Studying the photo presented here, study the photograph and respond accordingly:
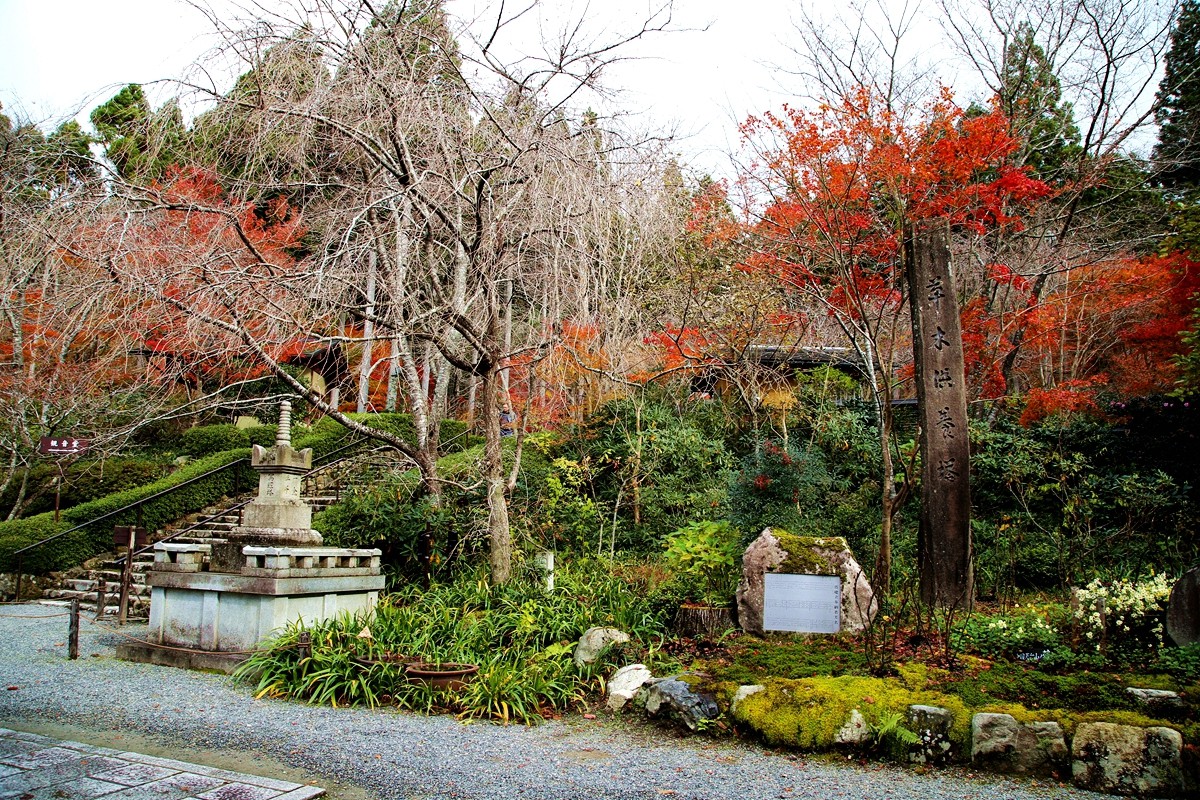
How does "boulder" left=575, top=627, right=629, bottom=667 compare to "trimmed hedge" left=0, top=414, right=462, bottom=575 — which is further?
"trimmed hedge" left=0, top=414, right=462, bottom=575

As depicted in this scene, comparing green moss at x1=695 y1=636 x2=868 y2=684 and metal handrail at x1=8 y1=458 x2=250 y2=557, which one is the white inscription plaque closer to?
green moss at x1=695 y1=636 x2=868 y2=684

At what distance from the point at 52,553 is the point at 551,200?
386 inches

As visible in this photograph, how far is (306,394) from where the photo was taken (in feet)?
24.8

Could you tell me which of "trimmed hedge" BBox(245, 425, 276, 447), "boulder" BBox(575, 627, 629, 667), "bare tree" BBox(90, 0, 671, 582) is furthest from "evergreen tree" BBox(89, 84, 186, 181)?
"trimmed hedge" BBox(245, 425, 276, 447)

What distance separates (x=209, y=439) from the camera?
1656cm

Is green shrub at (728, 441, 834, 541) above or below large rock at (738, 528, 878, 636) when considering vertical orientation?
above

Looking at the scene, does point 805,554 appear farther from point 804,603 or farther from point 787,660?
point 787,660

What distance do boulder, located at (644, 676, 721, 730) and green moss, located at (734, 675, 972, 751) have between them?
0.68 ft

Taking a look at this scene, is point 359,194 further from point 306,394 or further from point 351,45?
point 306,394

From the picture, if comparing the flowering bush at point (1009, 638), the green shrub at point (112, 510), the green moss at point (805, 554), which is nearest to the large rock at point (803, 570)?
the green moss at point (805, 554)

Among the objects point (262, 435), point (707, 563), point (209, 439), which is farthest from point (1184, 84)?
point (209, 439)

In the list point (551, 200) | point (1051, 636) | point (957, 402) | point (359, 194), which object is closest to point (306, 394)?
point (359, 194)

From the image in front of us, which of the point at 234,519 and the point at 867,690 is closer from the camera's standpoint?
the point at 867,690

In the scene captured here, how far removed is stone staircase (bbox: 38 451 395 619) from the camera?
1007 cm
